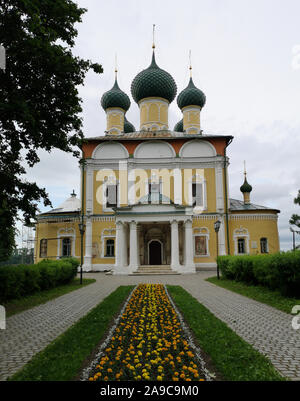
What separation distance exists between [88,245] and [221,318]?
61.1ft

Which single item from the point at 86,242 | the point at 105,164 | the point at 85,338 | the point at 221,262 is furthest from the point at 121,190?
the point at 85,338

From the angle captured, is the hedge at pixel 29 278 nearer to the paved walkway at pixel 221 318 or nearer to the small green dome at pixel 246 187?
the paved walkway at pixel 221 318

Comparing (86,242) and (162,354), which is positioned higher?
(86,242)

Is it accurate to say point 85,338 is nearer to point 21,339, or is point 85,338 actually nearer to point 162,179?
point 21,339

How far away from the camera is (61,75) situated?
27.4ft

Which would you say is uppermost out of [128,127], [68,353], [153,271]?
[128,127]

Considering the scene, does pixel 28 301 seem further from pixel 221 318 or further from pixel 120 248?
pixel 120 248

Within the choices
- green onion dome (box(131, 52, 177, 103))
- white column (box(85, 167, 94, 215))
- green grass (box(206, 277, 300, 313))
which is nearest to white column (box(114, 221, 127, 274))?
white column (box(85, 167, 94, 215))

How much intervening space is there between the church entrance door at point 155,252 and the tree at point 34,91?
1578 cm

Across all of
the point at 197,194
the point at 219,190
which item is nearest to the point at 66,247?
the point at 197,194

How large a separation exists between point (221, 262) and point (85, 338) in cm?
1266

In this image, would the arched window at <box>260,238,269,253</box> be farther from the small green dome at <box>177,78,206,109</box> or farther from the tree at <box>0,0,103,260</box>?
the tree at <box>0,0,103,260</box>

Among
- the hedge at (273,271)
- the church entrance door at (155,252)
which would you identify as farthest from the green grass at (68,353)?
the church entrance door at (155,252)

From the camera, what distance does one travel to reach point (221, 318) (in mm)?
6961
